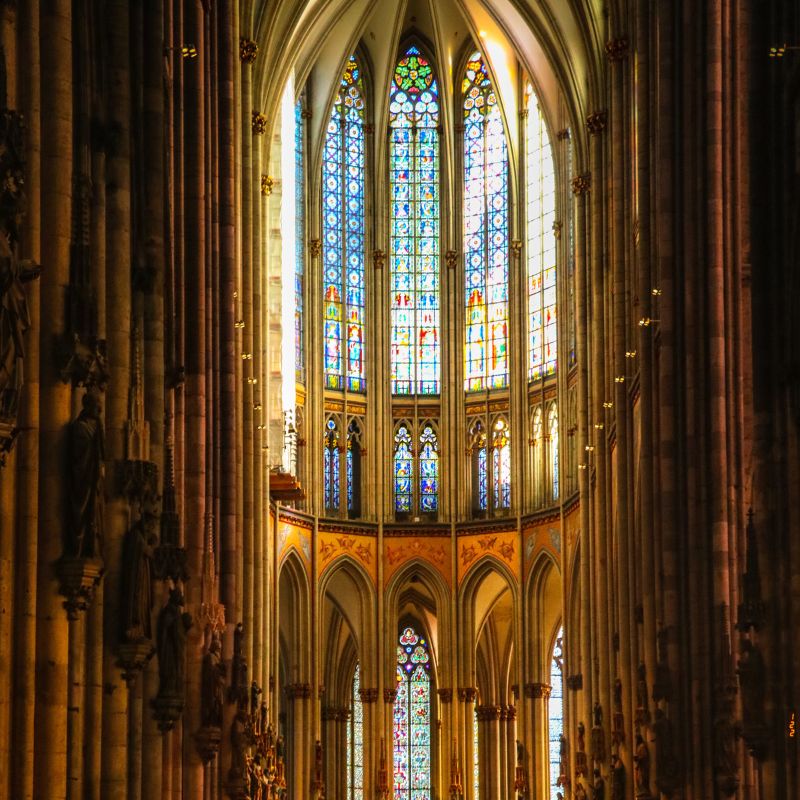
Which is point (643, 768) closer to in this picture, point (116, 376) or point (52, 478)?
point (116, 376)

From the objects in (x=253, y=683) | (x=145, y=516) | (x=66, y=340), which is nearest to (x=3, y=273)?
(x=66, y=340)

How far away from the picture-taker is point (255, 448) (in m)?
45.7

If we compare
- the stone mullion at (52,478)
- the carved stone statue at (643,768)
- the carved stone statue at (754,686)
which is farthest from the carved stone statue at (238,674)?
the stone mullion at (52,478)

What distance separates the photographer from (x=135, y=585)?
2203cm

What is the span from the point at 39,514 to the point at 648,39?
2532cm

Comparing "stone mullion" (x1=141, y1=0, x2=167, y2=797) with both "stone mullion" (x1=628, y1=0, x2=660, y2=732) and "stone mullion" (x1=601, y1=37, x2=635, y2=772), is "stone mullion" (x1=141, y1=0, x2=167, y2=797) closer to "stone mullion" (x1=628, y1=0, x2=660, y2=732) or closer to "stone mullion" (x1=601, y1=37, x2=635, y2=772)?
"stone mullion" (x1=628, y1=0, x2=660, y2=732)

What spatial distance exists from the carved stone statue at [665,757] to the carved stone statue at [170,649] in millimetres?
13616

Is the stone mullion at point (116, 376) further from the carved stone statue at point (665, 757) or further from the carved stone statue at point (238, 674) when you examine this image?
the carved stone statue at point (665, 757)

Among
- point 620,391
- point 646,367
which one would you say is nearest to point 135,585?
point 646,367

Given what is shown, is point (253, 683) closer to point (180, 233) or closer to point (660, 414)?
point (660, 414)

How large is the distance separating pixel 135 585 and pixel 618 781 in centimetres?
2405

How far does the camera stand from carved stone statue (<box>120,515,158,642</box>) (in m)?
21.8

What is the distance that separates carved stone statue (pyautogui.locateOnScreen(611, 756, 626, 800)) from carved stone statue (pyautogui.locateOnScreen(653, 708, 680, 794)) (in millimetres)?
6539

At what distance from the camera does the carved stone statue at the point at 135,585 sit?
71.6 ft
